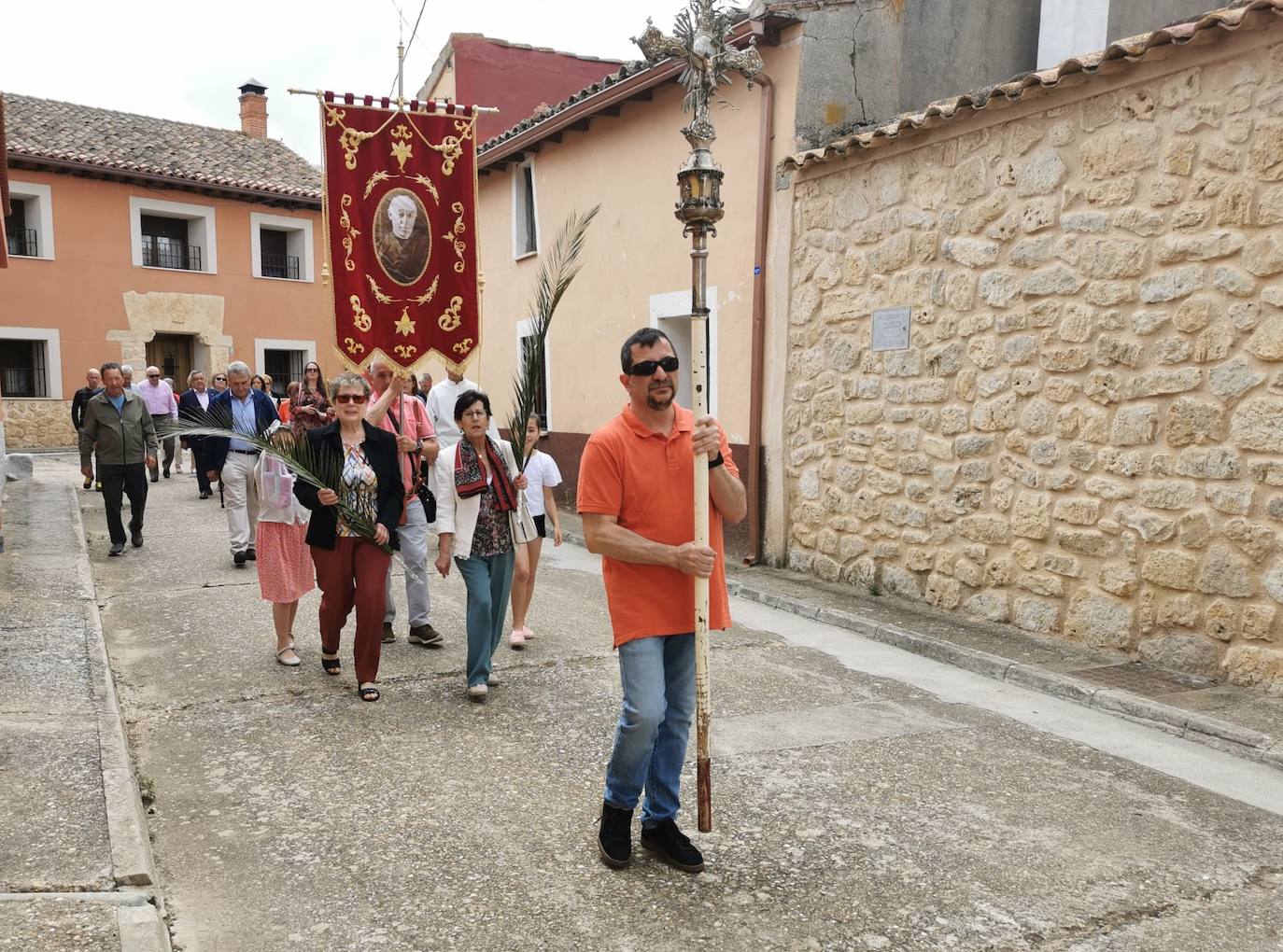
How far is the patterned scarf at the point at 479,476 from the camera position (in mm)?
5570

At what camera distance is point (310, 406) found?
273 inches

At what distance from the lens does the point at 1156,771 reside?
4551mm

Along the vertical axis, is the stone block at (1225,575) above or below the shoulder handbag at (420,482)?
below

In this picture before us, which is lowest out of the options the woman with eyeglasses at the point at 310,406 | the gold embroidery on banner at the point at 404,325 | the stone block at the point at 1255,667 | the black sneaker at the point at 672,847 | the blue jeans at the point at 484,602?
the black sneaker at the point at 672,847

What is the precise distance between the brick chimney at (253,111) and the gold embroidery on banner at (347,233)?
2476 centimetres

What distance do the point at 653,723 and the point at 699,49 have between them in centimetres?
227

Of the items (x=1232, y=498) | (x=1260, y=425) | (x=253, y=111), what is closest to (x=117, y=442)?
(x=1232, y=498)

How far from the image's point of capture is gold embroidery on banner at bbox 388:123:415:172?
6953 mm

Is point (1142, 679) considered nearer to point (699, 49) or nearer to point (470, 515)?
point (470, 515)

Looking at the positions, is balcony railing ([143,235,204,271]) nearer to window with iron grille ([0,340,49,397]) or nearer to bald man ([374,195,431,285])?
window with iron grille ([0,340,49,397])

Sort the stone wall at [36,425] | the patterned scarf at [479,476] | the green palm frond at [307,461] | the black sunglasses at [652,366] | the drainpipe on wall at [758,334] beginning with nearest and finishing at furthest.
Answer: the black sunglasses at [652,366], the green palm frond at [307,461], the patterned scarf at [479,476], the drainpipe on wall at [758,334], the stone wall at [36,425]

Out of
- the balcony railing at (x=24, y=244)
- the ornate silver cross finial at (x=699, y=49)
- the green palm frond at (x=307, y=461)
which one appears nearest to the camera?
the ornate silver cross finial at (x=699, y=49)

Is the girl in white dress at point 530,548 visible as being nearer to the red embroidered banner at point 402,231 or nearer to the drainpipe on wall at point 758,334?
the red embroidered banner at point 402,231

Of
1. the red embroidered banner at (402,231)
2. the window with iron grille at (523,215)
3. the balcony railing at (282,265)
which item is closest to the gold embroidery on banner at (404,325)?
the red embroidered banner at (402,231)
